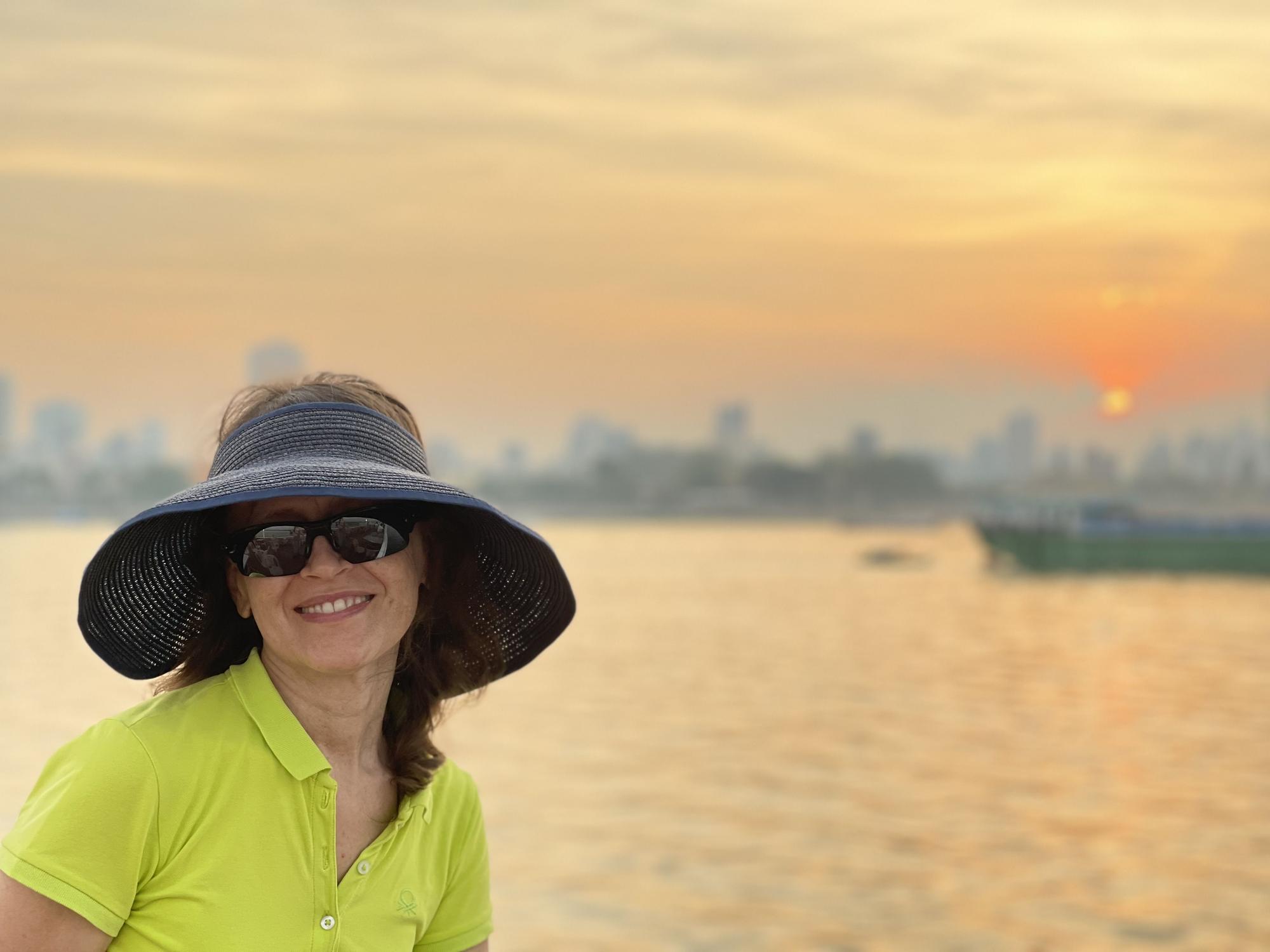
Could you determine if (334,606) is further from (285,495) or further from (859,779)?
(859,779)

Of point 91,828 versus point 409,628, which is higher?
point 409,628

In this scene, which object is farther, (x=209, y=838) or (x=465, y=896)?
(x=465, y=896)

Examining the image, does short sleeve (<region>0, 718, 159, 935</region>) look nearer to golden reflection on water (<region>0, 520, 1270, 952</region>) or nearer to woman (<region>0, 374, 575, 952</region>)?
woman (<region>0, 374, 575, 952</region>)

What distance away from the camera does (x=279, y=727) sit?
5.98 feet

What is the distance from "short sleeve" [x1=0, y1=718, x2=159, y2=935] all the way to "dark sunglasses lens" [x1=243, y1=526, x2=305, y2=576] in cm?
26

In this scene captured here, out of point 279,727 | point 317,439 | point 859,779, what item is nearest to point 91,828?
point 279,727

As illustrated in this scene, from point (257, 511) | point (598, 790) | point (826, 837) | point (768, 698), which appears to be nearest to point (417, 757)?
point (257, 511)

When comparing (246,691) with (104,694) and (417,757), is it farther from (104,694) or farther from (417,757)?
(104,694)

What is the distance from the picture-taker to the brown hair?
198 centimetres

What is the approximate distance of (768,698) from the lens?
64.9 feet

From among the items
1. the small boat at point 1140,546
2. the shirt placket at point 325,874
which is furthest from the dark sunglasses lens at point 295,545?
the small boat at point 1140,546

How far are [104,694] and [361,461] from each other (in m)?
18.6

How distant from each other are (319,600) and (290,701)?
13 centimetres

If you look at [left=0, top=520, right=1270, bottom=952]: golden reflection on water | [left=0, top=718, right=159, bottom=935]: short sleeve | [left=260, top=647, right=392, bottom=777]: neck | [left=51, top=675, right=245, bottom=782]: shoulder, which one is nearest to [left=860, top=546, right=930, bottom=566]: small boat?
[left=0, top=520, right=1270, bottom=952]: golden reflection on water
